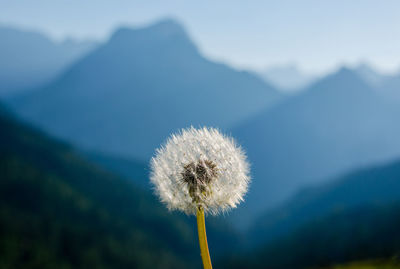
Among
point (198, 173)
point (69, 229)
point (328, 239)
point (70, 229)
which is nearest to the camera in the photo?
point (198, 173)

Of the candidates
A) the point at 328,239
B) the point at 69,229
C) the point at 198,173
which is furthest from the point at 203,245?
the point at 69,229

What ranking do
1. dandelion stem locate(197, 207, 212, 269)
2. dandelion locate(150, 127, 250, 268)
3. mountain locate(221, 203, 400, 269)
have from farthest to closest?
mountain locate(221, 203, 400, 269) → dandelion locate(150, 127, 250, 268) → dandelion stem locate(197, 207, 212, 269)

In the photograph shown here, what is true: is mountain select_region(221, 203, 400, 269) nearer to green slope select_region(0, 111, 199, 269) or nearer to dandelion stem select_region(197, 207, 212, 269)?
green slope select_region(0, 111, 199, 269)

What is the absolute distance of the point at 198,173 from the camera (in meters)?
3.24

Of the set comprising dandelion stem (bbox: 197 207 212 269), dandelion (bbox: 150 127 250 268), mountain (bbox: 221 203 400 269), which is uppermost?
mountain (bbox: 221 203 400 269)

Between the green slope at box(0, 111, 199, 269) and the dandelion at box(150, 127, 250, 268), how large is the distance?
107m

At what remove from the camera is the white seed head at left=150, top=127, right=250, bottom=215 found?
10.3 ft

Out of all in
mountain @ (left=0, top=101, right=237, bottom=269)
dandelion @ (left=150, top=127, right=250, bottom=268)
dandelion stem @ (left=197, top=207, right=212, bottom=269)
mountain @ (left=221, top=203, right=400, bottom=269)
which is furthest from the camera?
mountain @ (left=221, top=203, right=400, bottom=269)

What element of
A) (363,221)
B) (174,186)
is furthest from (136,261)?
(174,186)

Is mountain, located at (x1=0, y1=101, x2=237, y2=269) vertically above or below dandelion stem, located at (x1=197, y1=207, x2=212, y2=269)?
above

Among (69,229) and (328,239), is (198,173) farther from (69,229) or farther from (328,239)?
(69,229)

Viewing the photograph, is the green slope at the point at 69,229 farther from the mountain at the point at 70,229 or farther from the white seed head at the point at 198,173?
the white seed head at the point at 198,173

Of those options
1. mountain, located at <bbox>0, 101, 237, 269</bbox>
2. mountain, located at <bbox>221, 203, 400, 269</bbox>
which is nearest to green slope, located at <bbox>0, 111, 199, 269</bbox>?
mountain, located at <bbox>0, 101, 237, 269</bbox>

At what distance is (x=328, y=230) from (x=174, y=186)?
159m
